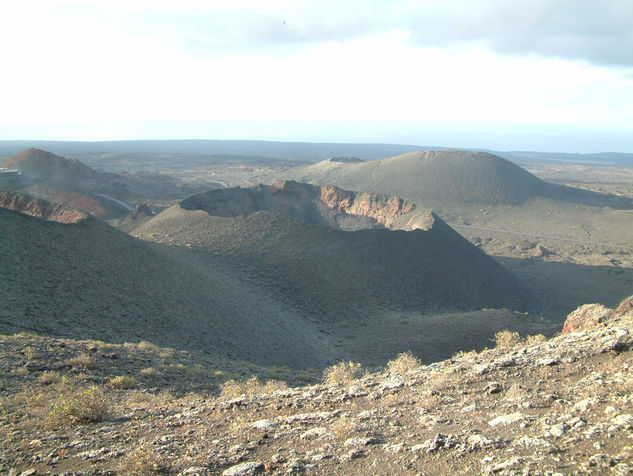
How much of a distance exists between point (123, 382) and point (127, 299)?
8.02m

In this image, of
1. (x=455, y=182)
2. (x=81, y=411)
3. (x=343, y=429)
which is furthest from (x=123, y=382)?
(x=455, y=182)

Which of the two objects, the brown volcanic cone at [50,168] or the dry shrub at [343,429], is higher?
the brown volcanic cone at [50,168]

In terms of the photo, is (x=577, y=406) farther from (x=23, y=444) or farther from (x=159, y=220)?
(x=159, y=220)

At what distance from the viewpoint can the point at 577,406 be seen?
5773 millimetres

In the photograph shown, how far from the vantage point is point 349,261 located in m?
27.9

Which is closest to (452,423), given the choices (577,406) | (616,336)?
(577,406)

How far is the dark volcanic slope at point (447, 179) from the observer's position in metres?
77.4

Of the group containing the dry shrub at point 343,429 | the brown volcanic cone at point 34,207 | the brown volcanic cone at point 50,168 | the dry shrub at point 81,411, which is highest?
the brown volcanic cone at point 50,168

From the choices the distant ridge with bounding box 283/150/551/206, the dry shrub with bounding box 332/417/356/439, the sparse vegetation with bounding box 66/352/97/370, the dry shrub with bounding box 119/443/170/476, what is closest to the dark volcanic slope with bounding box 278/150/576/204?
the distant ridge with bounding box 283/150/551/206

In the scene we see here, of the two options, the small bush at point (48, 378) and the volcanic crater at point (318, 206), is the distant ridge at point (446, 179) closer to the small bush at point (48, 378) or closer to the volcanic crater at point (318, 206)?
the volcanic crater at point (318, 206)

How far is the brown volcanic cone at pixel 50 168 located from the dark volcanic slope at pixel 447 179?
44.6m

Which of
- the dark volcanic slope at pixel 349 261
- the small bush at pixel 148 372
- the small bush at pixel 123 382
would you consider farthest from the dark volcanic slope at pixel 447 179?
the small bush at pixel 123 382

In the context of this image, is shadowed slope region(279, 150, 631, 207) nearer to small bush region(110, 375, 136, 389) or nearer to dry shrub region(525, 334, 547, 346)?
dry shrub region(525, 334, 547, 346)

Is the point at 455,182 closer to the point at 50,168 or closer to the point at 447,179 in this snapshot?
the point at 447,179
